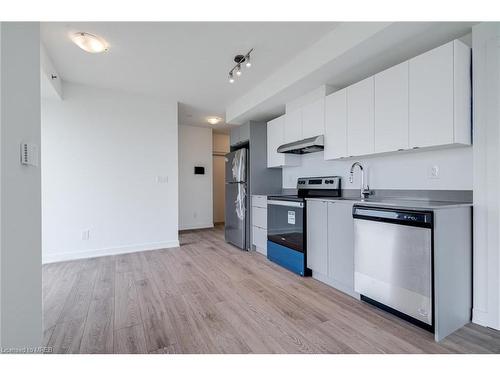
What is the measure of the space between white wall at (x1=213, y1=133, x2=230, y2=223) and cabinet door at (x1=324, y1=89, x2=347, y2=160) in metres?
4.17

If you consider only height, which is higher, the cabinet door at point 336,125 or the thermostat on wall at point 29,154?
the cabinet door at point 336,125

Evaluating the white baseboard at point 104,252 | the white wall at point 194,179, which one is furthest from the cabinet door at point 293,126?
the white wall at point 194,179

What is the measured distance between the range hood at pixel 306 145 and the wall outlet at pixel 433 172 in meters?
1.07

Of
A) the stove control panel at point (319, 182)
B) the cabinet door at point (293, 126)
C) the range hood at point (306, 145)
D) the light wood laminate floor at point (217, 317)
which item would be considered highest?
the cabinet door at point (293, 126)

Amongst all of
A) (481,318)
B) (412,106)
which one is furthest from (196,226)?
(481,318)

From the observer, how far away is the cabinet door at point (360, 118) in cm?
228

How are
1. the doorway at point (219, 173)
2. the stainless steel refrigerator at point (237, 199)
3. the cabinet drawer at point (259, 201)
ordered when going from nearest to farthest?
the cabinet drawer at point (259, 201) < the stainless steel refrigerator at point (237, 199) < the doorway at point (219, 173)

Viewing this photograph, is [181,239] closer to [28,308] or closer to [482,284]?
[28,308]

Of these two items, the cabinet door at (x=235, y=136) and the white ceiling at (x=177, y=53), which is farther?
the cabinet door at (x=235, y=136)

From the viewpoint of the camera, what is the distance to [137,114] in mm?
3867

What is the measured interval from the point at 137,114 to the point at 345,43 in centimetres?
318

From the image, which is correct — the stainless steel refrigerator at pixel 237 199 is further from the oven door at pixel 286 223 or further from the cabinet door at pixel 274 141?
the oven door at pixel 286 223

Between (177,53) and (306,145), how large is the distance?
177 centimetres
